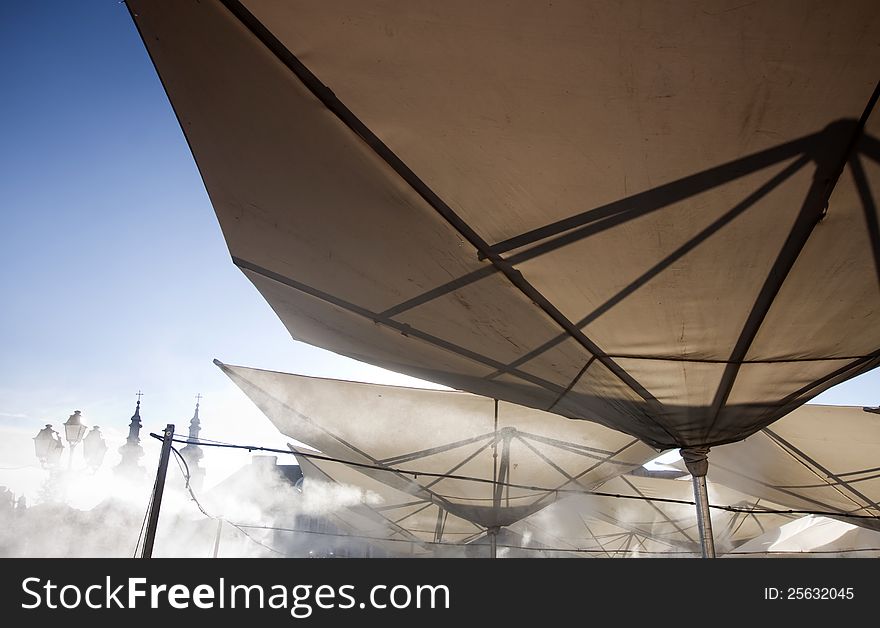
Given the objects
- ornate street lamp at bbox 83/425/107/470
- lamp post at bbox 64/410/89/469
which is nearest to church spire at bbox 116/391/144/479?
ornate street lamp at bbox 83/425/107/470

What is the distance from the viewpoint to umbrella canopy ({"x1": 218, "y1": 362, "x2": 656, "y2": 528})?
9.59 m

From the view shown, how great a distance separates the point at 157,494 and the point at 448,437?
19.6 ft

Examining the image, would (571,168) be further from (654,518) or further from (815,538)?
(815,538)

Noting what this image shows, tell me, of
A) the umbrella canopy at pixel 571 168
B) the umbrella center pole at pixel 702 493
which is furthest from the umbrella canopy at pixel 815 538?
the umbrella canopy at pixel 571 168

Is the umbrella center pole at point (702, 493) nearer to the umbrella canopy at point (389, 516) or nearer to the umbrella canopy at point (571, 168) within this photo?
the umbrella canopy at point (571, 168)

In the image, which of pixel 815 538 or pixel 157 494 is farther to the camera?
pixel 815 538

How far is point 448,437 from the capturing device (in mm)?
10438

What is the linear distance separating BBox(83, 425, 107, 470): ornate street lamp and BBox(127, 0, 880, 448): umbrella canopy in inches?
520

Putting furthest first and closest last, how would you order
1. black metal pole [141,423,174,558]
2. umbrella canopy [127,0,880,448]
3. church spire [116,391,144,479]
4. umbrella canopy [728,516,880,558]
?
1. church spire [116,391,144,479]
2. umbrella canopy [728,516,880,558]
3. black metal pole [141,423,174,558]
4. umbrella canopy [127,0,880,448]

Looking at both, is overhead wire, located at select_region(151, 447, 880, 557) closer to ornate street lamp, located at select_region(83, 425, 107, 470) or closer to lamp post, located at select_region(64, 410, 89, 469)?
lamp post, located at select_region(64, 410, 89, 469)

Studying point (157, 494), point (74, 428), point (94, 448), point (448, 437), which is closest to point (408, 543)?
point (448, 437)

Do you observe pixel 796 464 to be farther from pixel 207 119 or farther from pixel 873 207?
pixel 207 119

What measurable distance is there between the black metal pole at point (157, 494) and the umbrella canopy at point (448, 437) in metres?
3.68

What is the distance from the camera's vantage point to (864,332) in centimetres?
494
